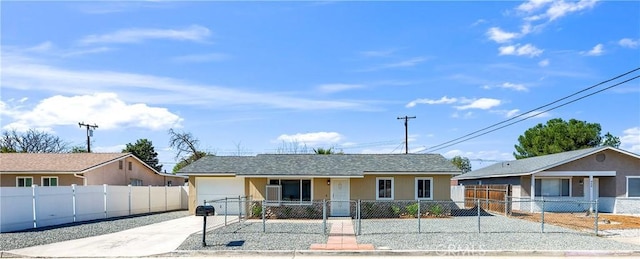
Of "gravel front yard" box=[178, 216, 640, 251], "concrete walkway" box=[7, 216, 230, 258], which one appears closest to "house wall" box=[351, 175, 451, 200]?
"gravel front yard" box=[178, 216, 640, 251]

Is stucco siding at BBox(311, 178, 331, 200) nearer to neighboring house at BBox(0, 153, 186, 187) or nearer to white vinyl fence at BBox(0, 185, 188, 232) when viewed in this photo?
white vinyl fence at BBox(0, 185, 188, 232)

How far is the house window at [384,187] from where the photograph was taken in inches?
933

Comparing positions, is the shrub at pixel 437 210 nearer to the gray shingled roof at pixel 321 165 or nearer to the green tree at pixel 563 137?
the gray shingled roof at pixel 321 165

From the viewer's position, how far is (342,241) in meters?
14.0

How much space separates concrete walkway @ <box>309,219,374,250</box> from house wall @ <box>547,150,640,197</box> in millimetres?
14600

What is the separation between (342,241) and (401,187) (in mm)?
10195

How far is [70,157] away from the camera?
94.9 ft

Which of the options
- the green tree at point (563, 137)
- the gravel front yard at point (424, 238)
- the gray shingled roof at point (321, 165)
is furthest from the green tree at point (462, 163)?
the gravel front yard at point (424, 238)

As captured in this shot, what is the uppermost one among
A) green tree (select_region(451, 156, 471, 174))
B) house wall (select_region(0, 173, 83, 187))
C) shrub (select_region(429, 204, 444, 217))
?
house wall (select_region(0, 173, 83, 187))

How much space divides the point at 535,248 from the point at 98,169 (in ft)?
78.5

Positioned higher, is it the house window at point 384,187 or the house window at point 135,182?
the house window at point 384,187

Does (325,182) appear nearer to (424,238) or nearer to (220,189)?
(220,189)

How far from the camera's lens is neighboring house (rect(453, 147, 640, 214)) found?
84.2 feet

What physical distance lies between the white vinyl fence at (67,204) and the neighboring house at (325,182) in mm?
3163
